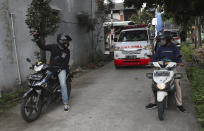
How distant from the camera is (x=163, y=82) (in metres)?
4.46

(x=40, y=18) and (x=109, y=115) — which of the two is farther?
(x=40, y=18)

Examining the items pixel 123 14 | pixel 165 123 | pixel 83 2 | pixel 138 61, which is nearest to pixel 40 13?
pixel 165 123

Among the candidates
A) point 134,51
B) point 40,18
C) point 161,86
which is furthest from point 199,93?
point 134,51

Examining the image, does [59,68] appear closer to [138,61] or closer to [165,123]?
[165,123]

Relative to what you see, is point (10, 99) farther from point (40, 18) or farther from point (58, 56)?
point (40, 18)

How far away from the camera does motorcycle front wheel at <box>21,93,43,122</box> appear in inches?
175

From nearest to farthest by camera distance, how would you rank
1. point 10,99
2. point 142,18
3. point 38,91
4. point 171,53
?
point 38,91 < point 171,53 < point 10,99 < point 142,18

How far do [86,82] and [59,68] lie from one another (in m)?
3.31

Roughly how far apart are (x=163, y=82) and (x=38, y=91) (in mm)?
2574

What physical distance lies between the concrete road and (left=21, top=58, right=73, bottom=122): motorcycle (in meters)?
0.23

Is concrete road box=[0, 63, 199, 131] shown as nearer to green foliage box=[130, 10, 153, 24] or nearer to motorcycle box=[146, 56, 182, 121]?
motorcycle box=[146, 56, 182, 121]

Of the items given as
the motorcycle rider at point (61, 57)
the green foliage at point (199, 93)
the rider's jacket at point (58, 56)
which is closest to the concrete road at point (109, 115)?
the green foliage at point (199, 93)

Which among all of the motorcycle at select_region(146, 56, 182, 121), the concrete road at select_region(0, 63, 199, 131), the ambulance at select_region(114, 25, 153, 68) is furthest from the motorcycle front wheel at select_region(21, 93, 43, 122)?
the ambulance at select_region(114, 25, 153, 68)

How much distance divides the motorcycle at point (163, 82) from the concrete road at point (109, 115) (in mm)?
378
